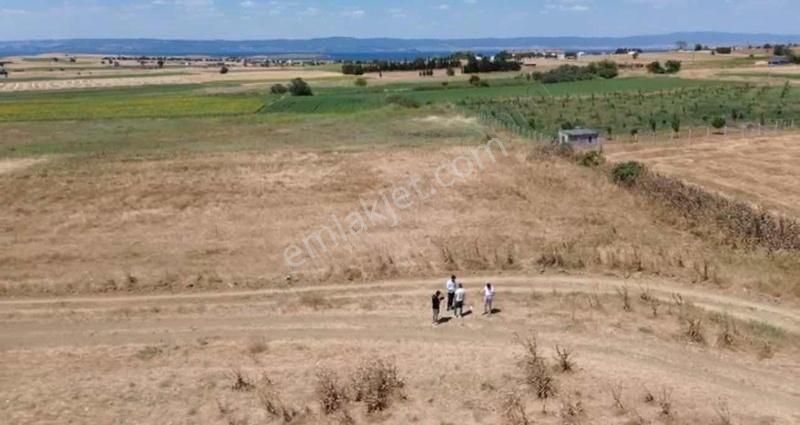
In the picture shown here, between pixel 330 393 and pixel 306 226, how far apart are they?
1451 centimetres

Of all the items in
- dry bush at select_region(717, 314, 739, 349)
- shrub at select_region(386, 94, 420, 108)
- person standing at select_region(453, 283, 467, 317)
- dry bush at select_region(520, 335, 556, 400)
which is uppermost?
shrub at select_region(386, 94, 420, 108)

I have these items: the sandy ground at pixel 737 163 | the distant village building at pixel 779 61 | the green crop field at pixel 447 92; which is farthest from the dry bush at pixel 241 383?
the distant village building at pixel 779 61

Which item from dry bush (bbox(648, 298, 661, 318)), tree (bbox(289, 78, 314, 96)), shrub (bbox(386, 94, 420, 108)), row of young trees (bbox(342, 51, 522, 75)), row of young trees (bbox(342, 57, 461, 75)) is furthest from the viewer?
row of young trees (bbox(342, 57, 461, 75))

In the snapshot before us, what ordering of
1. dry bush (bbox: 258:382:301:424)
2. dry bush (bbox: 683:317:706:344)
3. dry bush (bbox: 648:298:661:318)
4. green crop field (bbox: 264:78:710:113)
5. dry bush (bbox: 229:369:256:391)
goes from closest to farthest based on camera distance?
1. dry bush (bbox: 258:382:301:424)
2. dry bush (bbox: 229:369:256:391)
3. dry bush (bbox: 683:317:706:344)
4. dry bush (bbox: 648:298:661:318)
5. green crop field (bbox: 264:78:710:113)

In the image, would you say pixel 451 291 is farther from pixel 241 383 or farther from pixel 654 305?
pixel 241 383

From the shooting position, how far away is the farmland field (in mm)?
15008

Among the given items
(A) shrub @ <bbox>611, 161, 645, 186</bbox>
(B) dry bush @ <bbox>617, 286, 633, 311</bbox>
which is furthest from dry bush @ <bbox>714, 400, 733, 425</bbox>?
(A) shrub @ <bbox>611, 161, 645, 186</bbox>

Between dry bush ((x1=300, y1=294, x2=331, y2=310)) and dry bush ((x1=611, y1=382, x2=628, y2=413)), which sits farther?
dry bush ((x1=300, y1=294, x2=331, y2=310))

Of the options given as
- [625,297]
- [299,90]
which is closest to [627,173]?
[625,297]

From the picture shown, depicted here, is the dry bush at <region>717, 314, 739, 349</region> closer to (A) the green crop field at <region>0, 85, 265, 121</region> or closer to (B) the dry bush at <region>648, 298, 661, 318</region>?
(B) the dry bush at <region>648, 298, 661, 318</region>

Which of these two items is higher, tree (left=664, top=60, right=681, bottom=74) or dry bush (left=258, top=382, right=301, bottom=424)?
tree (left=664, top=60, right=681, bottom=74)

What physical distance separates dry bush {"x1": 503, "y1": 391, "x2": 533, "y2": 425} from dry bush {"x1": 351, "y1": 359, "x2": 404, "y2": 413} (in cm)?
211

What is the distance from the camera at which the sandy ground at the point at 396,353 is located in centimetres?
1455

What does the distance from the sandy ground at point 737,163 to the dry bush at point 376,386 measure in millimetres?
21445
